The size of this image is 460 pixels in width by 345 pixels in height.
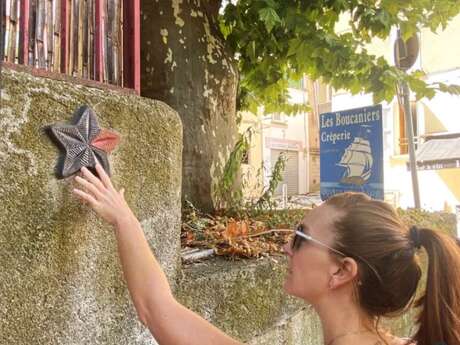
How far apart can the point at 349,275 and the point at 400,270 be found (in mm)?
157

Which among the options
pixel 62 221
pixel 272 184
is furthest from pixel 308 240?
pixel 272 184

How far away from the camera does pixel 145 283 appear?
1.58m

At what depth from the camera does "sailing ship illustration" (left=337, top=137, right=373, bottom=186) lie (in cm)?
392

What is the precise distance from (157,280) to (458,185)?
15.8m

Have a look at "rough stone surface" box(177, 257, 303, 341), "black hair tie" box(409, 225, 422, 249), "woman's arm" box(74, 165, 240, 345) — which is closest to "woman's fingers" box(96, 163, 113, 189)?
"woman's arm" box(74, 165, 240, 345)

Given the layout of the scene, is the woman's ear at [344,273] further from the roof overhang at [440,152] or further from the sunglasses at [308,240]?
the roof overhang at [440,152]

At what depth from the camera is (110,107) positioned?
1799 millimetres

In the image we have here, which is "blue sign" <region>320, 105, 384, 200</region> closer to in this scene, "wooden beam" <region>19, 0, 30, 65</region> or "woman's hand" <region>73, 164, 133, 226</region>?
"woman's hand" <region>73, 164, 133, 226</region>

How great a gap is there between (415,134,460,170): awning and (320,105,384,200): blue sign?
37.7 ft

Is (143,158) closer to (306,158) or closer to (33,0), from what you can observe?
(33,0)

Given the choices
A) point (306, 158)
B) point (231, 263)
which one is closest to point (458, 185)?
point (306, 158)

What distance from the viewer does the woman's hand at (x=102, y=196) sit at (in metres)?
1.61

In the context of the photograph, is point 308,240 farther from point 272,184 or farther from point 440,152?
point 440,152

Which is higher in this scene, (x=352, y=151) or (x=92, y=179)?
(x=352, y=151)
